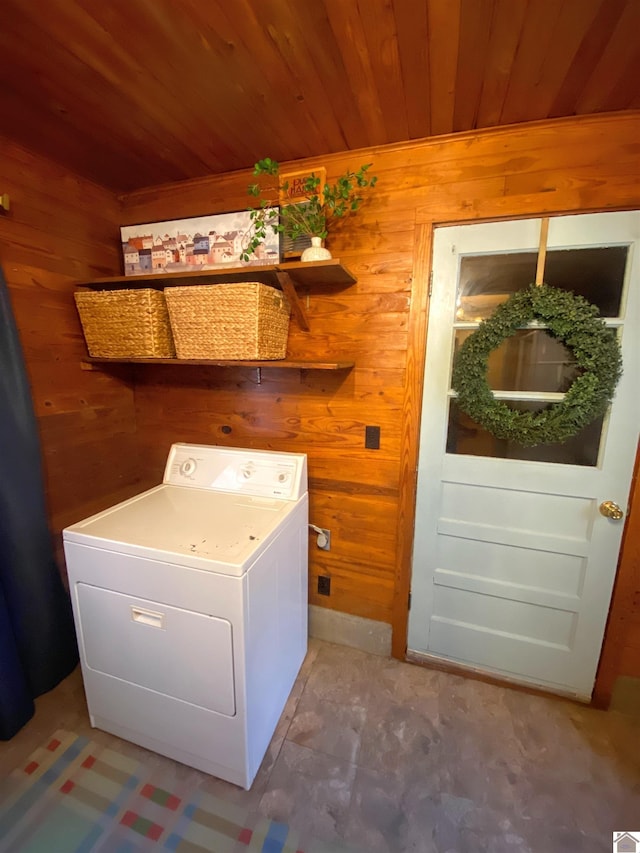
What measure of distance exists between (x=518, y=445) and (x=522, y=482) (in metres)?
0.16

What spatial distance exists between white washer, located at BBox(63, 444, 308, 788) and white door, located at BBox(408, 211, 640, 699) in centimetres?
76

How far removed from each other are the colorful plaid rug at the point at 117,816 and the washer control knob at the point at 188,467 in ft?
3.67

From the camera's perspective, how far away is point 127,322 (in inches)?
60.6

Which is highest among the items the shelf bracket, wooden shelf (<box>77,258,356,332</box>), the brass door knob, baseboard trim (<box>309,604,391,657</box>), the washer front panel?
wooden shelf (<box>77,258,356,332</box>)

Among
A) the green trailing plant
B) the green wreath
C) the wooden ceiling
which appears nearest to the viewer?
the wooden ceiling

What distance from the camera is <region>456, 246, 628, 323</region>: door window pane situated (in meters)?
1.30

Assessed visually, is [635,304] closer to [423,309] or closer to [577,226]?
[577,226]

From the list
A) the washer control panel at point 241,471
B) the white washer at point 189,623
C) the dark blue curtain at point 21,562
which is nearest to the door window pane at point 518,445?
the washer control panel at point 241,471

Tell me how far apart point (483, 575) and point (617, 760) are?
77 cm

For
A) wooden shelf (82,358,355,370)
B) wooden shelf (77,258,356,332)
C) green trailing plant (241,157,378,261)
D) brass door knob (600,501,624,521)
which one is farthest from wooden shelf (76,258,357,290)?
brass door knob (600,501,624,521)

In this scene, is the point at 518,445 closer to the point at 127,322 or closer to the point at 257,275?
the point at 257,275

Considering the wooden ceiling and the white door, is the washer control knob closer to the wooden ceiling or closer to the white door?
the white door

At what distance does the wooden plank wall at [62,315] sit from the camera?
4.72ft

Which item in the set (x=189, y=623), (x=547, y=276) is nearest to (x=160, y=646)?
(x=189, y=623)
